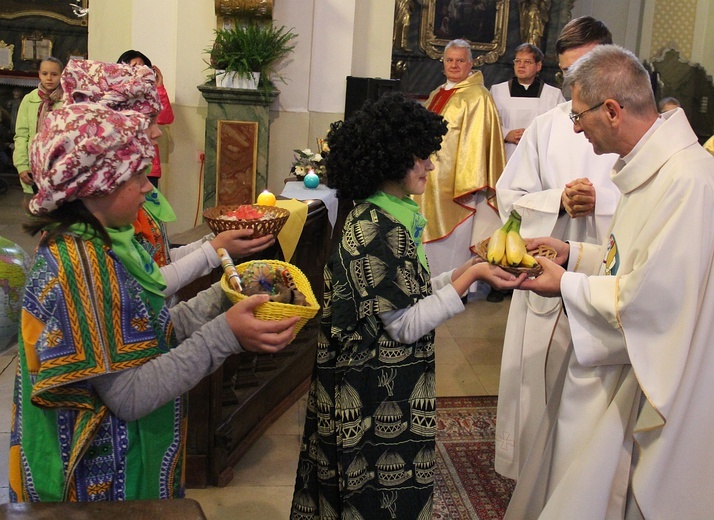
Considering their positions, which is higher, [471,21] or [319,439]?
[471,21]

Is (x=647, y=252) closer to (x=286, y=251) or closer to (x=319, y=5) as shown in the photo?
(x=286, y=251)

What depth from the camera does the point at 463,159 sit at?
6.60 meters

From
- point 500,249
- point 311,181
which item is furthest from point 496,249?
point 311,181

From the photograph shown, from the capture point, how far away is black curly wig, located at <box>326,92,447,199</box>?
7.78 feet

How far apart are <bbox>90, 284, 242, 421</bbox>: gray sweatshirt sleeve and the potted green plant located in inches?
223

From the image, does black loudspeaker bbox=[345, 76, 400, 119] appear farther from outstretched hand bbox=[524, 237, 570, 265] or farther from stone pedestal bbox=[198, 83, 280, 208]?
outstretched hand bbox=[524, 237, 570, 265]

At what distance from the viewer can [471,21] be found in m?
12.2

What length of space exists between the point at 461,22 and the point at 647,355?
10716 mm

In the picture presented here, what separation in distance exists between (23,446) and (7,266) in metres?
1.40

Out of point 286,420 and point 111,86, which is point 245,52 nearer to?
point 286,420

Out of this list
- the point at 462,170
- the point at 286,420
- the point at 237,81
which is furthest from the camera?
the point at 237,81

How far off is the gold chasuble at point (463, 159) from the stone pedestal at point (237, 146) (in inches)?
64.4

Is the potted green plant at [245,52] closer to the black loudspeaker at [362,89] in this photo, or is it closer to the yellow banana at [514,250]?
the black loudspeaker at [362,89]

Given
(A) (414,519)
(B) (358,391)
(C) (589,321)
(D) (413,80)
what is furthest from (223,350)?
(D) (413,80)
